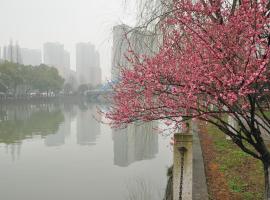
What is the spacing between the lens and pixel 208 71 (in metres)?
4.29

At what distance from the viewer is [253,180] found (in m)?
7.57

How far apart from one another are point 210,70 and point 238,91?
50 cm

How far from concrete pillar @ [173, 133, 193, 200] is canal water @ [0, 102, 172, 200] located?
2.46 metres

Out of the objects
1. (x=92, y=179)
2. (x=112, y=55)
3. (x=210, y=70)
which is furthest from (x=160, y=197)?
(x=210, y=70)

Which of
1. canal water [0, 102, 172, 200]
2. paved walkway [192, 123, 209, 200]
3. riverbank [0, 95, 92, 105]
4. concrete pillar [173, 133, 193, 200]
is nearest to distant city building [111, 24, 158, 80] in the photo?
canal water [0, 102, 172, 200]

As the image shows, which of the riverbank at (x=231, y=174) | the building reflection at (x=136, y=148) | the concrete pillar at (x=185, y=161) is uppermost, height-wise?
the concrete pillar at (x=185, y=161)

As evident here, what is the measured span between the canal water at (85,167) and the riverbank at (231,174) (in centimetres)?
164

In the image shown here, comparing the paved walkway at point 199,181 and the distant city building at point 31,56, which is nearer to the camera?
the paved walkway at point 199,181

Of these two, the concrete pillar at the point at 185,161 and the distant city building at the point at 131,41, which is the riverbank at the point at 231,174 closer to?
the concrete pillar at the point at 185,161

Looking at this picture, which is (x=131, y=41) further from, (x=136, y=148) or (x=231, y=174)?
(x=136, y=148)

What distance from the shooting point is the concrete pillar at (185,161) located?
537cm

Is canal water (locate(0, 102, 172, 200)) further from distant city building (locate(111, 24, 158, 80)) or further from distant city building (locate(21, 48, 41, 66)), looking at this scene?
distant city building (locate(21, 48, 41, 66))

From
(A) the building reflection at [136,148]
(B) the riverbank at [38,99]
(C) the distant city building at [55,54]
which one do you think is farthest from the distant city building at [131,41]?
(C) the distant city building at [55,54]

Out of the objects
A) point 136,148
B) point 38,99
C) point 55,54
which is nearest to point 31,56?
point 55,54
